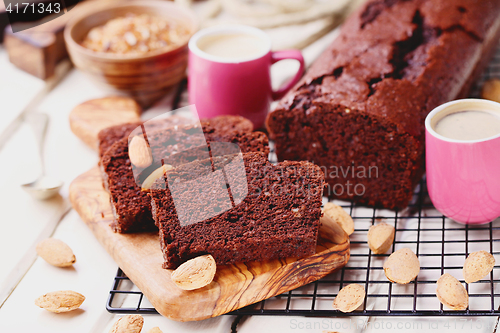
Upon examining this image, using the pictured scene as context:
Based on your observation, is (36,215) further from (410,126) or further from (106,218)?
(410,126)

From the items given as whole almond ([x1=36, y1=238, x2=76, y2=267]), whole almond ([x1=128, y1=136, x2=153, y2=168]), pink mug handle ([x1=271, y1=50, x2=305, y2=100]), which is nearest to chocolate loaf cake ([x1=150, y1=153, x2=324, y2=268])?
whole almond ([x1=128, y1=136, x2=153, y2=168])

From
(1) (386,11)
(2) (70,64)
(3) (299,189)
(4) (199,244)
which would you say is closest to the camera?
(4) (199,244)

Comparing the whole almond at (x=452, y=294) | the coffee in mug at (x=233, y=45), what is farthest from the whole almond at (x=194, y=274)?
the coffee in mug at (x=233, y=45)

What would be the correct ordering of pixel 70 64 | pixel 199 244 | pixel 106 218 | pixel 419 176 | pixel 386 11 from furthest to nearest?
pixel 70 64 < pixel 386 11 < pixel 419 176 < pixel 106 218 < pixel 199 244

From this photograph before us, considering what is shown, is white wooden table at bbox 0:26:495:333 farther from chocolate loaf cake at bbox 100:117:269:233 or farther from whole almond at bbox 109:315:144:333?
chocolate loaf cake at bbox 100:117:269:233

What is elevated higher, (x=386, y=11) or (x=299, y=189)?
(x=386, y=11)

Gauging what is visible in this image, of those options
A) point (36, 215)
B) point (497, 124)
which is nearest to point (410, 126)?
point (497, 124)
